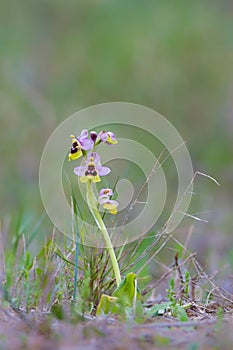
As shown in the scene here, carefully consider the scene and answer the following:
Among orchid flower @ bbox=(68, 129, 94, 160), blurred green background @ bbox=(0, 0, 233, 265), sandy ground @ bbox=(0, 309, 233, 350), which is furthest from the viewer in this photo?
blurred green background @ bbox=(0, 0, 233, 265)

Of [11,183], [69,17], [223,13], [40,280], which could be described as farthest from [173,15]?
[40,280]

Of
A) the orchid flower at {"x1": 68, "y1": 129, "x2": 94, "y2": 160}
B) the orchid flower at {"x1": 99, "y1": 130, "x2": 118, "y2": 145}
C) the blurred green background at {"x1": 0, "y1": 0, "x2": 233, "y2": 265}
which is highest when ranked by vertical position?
the blurred green background at {"x1": 0, "y1": 0, "x2": 233, "y2": 265}

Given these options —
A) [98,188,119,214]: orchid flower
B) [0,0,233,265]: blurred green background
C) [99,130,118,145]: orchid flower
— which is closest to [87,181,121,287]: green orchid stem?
[98,188,119,214]: orchid flower

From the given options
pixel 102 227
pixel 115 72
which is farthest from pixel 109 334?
pixel 115 72

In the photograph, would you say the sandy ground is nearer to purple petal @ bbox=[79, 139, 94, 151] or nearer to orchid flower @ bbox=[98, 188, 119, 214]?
orchid flower @ bbox=[98, 188, 119, 214]

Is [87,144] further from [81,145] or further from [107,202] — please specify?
[107,202]

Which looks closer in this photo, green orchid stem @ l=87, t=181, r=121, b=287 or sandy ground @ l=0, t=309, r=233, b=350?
sandy ground @ l=0, t=309, r=233, b=350

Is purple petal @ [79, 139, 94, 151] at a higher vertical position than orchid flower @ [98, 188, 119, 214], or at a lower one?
higher

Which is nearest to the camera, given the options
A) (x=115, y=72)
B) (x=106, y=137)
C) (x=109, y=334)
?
(x=109, y=334)

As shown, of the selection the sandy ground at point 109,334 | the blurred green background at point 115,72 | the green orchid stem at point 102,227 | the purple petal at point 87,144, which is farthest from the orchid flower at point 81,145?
the blurred green background at point 115,72
